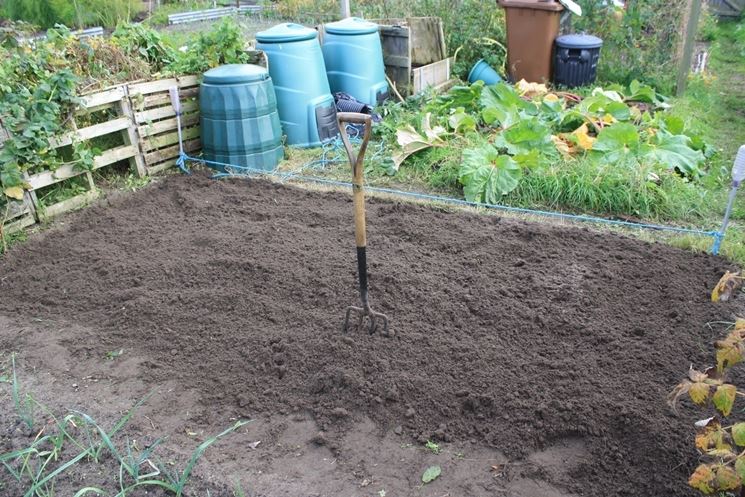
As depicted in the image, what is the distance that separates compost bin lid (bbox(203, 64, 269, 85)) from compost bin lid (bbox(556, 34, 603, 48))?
375cm

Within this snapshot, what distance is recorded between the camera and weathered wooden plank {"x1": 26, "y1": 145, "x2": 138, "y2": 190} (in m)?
4.18

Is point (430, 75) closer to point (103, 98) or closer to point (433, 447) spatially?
point (103, 98)

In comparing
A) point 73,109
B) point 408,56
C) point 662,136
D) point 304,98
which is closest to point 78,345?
point 73,109

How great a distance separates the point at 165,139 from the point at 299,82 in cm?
134

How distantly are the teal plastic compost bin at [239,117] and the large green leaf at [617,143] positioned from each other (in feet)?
9.02

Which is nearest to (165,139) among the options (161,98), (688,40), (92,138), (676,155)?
(161,98)

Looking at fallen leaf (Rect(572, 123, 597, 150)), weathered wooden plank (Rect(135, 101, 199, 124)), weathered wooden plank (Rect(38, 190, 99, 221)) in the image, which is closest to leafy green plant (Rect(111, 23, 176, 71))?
weathered wooden plank (Rect(135, 101, 199, 124))

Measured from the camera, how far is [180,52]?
18.1ft

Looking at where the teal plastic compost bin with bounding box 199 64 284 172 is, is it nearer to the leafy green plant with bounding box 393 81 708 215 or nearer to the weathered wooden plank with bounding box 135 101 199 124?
the weathered wooden plank with bounding box 135 101 199 124

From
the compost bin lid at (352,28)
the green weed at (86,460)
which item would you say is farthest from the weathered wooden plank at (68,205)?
the compost bin lid at (352,28)

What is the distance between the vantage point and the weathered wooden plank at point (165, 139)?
500 centimetres

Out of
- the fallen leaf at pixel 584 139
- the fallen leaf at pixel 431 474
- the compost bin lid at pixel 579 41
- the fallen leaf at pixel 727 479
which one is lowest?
the fallen leaf at pixel 431 474

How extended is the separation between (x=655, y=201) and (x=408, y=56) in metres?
3.46

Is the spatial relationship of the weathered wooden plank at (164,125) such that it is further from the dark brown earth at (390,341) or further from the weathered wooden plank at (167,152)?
the dark brown earth at (390,341)
